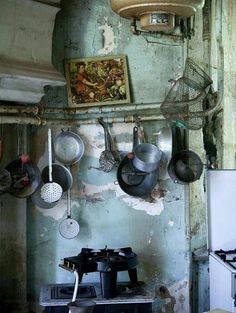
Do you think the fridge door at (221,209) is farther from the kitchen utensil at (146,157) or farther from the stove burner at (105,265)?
the stove burner at (105,265)

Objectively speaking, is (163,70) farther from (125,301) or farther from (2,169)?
(125,301)

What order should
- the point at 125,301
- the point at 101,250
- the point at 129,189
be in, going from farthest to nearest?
the point at 129,189 < the point at 101,250 < the point at 125,301

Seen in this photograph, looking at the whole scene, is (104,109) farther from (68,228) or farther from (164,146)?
(68,228)

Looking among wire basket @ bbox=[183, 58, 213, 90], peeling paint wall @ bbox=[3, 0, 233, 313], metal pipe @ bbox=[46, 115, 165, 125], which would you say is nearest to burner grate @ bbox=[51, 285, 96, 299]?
peeling paint wall @ bbox=[3, 0, 233, 313]

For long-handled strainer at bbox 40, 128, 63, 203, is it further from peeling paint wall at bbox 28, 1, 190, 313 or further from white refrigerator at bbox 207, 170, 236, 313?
white refrigerator at bbox 207, 170, 236, 313

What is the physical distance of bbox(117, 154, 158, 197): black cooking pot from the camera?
286cm

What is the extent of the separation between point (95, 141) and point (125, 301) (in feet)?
3.06

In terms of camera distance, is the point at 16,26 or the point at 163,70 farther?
the point at 163,70

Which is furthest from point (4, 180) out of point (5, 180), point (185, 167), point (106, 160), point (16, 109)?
point (185, 167)

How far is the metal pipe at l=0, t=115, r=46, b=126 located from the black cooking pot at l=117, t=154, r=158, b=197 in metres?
0.52

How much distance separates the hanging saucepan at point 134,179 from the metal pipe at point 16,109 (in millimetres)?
576

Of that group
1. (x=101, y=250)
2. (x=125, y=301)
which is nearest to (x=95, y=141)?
(x=101, y=250)

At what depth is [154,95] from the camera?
2.94 m

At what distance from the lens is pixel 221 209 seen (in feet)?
10.1
